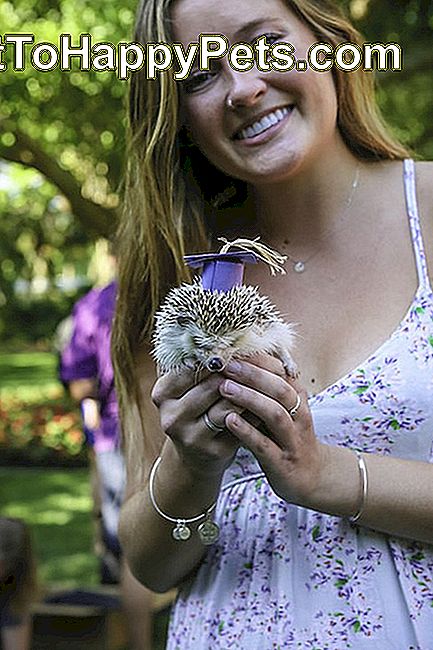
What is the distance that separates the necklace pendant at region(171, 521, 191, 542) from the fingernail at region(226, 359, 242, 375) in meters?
0.35

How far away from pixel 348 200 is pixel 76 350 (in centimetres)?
341

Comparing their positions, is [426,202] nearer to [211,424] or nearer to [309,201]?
[309,201]

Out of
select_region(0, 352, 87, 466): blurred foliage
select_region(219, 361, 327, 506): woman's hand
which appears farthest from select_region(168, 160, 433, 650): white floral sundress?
select_region(0, 352, 87, 466): blurred foliage

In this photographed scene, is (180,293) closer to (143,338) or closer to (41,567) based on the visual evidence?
(143,338)

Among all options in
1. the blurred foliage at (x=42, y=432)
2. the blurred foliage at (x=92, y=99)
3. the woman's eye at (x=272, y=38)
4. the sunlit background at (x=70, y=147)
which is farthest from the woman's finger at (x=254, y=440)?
the blurred foliage at (x=42, y=432)

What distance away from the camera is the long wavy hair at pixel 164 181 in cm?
164

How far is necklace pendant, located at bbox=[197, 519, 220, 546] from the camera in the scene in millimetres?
1575

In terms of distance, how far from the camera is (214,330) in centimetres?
135

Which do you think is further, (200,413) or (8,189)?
(8,189)

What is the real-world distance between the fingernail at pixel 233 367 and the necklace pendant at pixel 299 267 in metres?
0.38

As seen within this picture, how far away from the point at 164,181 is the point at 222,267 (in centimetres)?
33

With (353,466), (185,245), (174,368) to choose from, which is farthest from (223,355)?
(185,245)

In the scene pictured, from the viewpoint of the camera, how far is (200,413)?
139 centimetres

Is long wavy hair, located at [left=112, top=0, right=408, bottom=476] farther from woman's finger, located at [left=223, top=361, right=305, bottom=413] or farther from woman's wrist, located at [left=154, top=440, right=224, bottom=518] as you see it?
woman's finger, located at [left=223, top=361, right=305, bottom=413]
